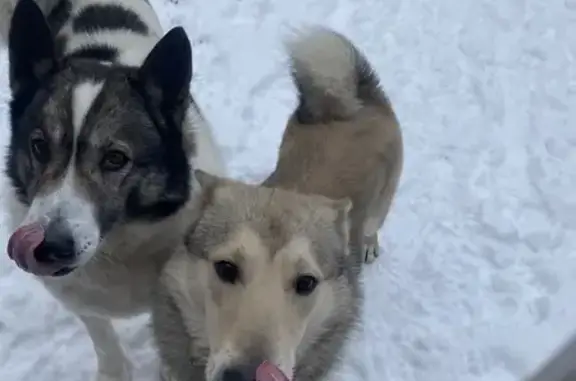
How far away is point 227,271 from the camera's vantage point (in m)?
2.43

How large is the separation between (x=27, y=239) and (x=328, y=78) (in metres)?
1.29

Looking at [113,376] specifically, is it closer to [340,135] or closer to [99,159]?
[99,159]

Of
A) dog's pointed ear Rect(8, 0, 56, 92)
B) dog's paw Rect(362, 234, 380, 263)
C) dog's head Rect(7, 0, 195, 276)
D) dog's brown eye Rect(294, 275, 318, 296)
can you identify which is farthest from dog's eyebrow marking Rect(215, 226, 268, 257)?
dog's paw Rect(362, 234, 380, 263)

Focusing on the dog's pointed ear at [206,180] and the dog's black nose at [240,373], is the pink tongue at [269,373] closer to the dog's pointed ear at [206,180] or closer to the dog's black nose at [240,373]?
the dog's black nose at [240,373]

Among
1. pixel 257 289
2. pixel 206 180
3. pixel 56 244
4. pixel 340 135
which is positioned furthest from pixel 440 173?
pixel 56 244

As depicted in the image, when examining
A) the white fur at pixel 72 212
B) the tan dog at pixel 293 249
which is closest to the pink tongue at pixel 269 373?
the tan dog at pixel 293 249

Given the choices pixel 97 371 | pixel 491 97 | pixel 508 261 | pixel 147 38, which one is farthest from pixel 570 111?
pixel 97 371

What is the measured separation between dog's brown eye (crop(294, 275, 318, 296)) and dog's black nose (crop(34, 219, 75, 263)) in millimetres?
612

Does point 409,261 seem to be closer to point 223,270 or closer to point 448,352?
point 448,352

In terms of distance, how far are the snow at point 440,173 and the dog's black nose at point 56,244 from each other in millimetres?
1086

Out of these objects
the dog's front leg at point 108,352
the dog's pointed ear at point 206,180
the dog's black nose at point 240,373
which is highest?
the dog's pointed ear at point 206,180

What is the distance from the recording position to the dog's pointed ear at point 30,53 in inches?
102

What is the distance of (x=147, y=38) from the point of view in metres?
3.18

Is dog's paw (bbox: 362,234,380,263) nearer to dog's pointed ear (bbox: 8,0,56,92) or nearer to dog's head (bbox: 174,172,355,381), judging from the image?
dog's head (bbox: 174,172,355,381)
